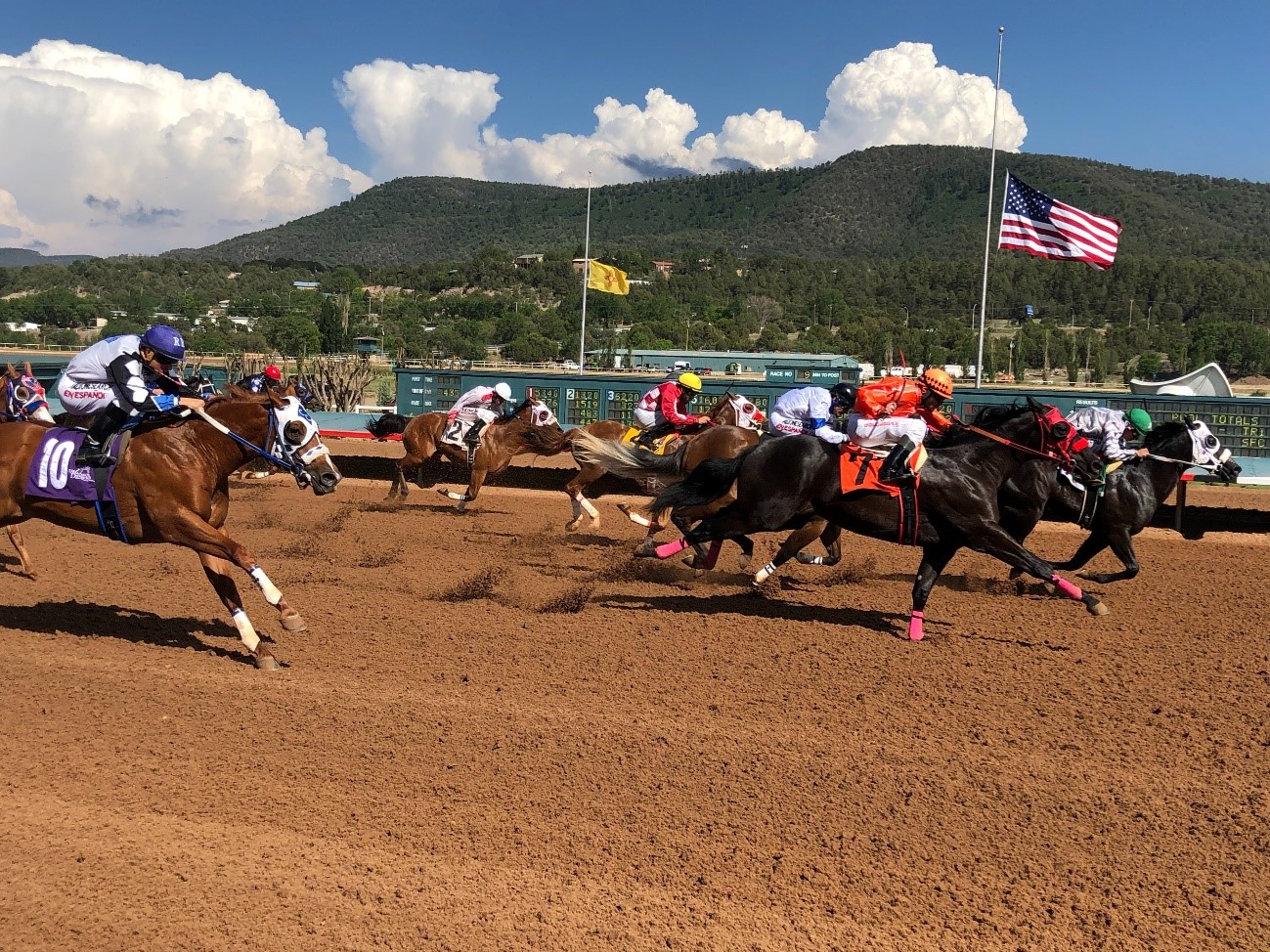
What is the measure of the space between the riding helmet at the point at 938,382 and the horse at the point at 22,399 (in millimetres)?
9343

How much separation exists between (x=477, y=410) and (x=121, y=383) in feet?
27.2

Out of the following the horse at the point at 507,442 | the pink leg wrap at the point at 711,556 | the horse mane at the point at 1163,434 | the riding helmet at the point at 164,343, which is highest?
the riding helmet at the point at 164,343

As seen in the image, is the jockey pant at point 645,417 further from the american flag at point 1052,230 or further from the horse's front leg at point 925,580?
the american flag at point 1052,230

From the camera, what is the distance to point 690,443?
35.6 ft

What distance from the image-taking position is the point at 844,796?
5.29 m

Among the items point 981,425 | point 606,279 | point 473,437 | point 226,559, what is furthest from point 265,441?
point 606,279

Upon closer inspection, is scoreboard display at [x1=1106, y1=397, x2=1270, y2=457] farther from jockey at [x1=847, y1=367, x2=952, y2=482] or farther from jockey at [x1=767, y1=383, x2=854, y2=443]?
jockey at [x1=847, y1=367, x2=952, y2=482]

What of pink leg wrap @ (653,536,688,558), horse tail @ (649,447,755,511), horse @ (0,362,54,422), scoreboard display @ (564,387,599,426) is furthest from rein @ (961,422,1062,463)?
scoreboard display @ (564,387,599,426)

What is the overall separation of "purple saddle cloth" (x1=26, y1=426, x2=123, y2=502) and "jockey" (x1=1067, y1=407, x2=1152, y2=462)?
343 inches

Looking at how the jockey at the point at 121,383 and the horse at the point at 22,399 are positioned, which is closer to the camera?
the jockey at the point at 121,383

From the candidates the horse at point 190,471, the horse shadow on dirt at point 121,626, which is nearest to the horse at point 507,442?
the horse shadow on dirt at point 121,626

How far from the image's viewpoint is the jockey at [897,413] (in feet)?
28.1

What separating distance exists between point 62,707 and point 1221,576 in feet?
37.3

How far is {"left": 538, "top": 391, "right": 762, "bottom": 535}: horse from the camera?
10.3 meters
